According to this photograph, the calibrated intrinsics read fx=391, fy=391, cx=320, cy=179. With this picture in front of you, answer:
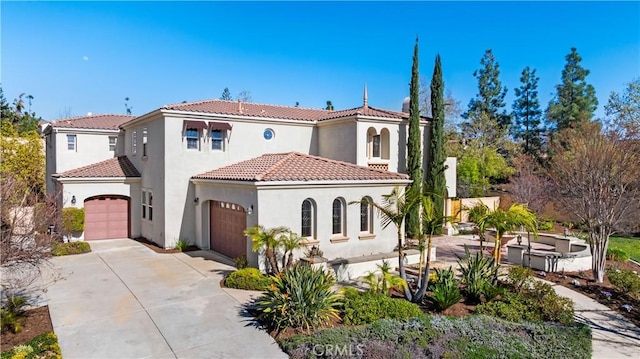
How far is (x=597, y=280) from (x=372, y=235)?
879 cm

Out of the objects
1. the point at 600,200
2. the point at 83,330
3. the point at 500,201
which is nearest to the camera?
the point at 83,330

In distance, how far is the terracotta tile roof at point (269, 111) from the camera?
21.2m

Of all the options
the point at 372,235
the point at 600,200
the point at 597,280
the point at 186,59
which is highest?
the point at 186,59

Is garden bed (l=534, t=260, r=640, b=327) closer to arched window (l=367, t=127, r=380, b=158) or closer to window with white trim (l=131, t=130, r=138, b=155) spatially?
arched window (l=367, t=127, r=380, b=158)

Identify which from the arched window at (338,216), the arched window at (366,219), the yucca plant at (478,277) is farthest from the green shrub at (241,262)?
the yucca plant at (478,277)

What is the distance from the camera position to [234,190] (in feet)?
55.8

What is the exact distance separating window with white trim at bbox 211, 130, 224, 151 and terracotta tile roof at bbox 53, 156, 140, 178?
233 inches

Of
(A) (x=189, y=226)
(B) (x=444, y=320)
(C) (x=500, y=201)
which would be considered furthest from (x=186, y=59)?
(C) (x=500, y=201)

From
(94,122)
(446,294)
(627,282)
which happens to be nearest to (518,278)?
(446,294)

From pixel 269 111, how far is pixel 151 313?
1568 cm

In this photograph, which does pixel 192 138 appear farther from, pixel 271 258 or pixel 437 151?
pixel 437 151

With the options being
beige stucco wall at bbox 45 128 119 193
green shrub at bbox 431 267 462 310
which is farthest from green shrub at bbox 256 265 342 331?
beige stucco wall at bbox 45 128 119 193

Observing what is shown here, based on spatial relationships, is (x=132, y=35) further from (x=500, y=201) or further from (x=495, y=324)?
(x=500, y=201)

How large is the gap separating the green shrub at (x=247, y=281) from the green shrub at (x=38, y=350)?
5458 mm
